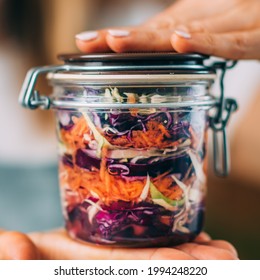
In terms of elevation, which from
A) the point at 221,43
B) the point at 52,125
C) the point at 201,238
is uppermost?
the point at 221,43

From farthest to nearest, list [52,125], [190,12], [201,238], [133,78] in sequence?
[52,125] < [190,12] < [201,238] < [133,78]

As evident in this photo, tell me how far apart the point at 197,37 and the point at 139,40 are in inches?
3.3

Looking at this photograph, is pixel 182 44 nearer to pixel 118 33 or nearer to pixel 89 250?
pixel 118 33

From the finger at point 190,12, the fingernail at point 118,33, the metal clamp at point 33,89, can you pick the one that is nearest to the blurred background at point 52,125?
the finger at point 190,12

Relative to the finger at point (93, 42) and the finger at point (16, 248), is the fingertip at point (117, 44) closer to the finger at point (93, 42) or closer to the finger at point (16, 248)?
the finger at point (93, 42)

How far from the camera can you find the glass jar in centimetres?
68

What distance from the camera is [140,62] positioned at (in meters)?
0.67

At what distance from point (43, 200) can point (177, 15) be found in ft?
3.25

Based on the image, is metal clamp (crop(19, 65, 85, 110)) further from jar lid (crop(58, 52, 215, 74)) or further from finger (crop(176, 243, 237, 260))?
finger (crop(176, 243, 237, 260))

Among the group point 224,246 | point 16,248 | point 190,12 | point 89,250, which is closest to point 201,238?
point 224,246

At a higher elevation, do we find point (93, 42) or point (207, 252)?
point (93, 42)

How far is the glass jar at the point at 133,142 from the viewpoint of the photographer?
676 mm

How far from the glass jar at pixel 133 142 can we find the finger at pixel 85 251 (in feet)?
0.04

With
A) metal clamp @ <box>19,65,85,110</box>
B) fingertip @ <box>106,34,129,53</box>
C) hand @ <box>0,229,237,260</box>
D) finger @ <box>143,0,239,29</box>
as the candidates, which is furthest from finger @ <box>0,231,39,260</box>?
finger @ <box>143,0,239,29</box>
